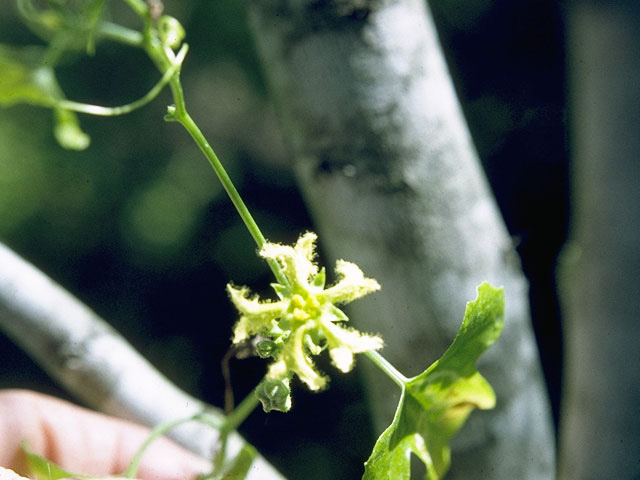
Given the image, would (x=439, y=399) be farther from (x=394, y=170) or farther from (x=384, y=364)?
(x=394, y=170)

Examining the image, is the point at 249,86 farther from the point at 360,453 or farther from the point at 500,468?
the point at 500,468

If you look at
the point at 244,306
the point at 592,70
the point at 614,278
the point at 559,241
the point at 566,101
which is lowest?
the point at 244,306

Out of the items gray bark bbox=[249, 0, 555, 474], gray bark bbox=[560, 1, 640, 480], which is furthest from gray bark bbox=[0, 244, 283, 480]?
gray bark bbox=[560, 1, 640, 480]

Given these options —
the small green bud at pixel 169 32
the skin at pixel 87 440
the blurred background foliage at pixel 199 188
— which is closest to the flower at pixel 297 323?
the small green bud at pixel 169 32

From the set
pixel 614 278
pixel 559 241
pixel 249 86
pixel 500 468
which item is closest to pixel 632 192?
pixel 614 278

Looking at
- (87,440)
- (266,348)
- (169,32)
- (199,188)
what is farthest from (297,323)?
(199,188)

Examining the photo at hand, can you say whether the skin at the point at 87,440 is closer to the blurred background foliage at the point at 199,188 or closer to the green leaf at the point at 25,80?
the green leaf at the point at 25,80
